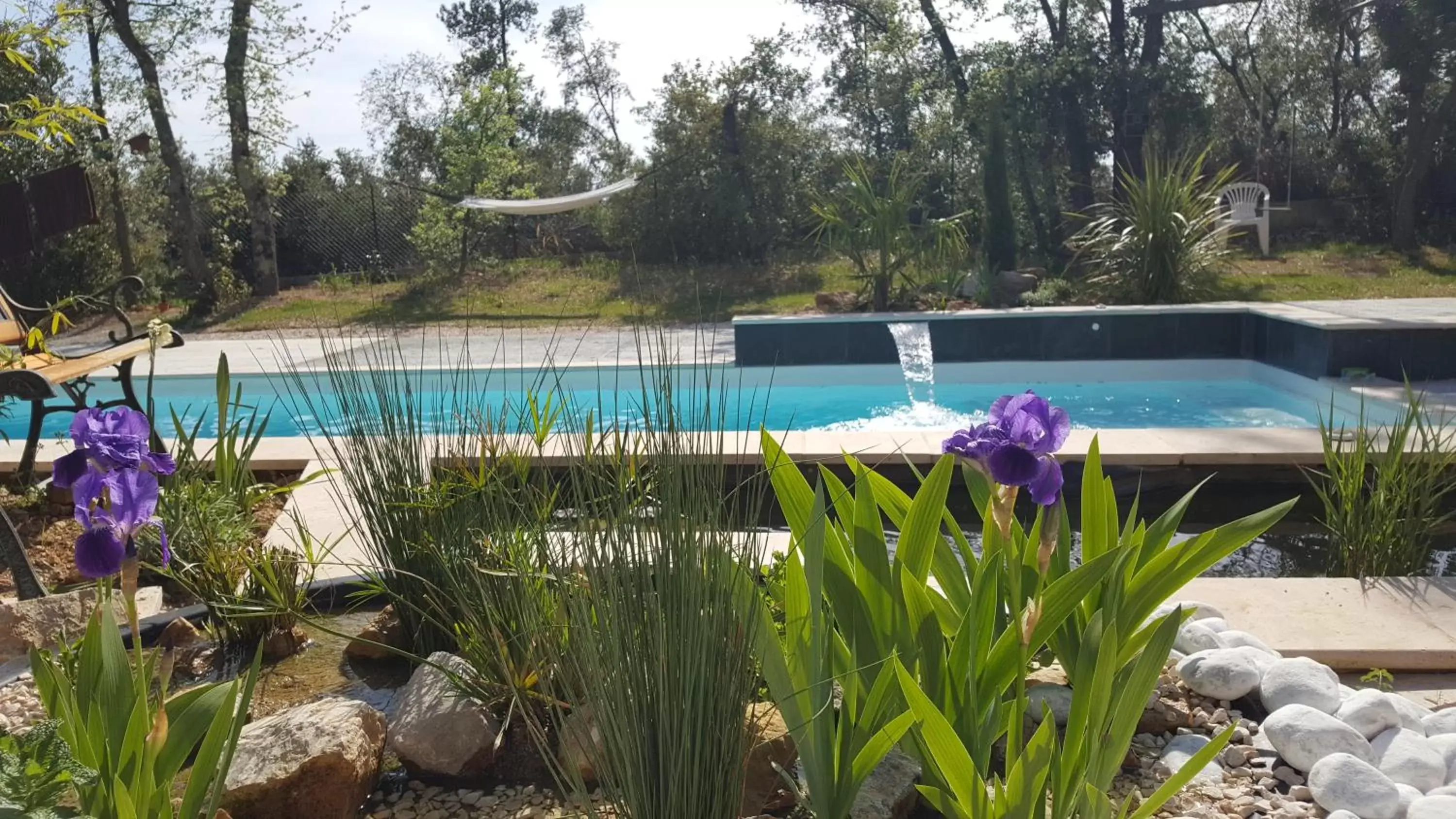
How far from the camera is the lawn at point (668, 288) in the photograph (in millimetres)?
10898

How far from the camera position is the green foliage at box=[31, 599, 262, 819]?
4.13ft

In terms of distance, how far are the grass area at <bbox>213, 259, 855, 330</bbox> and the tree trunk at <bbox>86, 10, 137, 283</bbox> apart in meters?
1.66

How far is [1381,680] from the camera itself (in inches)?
93.8

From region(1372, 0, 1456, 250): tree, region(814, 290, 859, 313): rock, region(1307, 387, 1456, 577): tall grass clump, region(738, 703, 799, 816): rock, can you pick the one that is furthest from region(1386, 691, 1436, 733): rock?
region(1372, 0, 1456, 250): tree

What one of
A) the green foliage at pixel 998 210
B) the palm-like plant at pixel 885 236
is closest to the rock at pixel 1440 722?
the palm-like plant at pixel 885 236

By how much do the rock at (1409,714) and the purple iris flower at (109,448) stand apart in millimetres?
2133

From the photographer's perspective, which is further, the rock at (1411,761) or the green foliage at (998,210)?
the green foliage at (998,210)

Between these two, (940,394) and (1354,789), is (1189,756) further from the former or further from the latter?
(940,394)

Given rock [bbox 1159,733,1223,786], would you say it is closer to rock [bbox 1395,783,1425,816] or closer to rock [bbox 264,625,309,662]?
rock [bbox 1395,783,1425,816]

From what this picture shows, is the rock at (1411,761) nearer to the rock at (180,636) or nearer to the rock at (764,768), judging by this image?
the rock at (764,768)

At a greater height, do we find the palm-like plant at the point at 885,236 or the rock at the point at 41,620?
the palm-like plant at the point at 885,236

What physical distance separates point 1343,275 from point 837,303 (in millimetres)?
5813

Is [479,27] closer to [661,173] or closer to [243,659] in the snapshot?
[661,173]

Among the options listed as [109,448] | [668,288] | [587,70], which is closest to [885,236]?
[668,288]
